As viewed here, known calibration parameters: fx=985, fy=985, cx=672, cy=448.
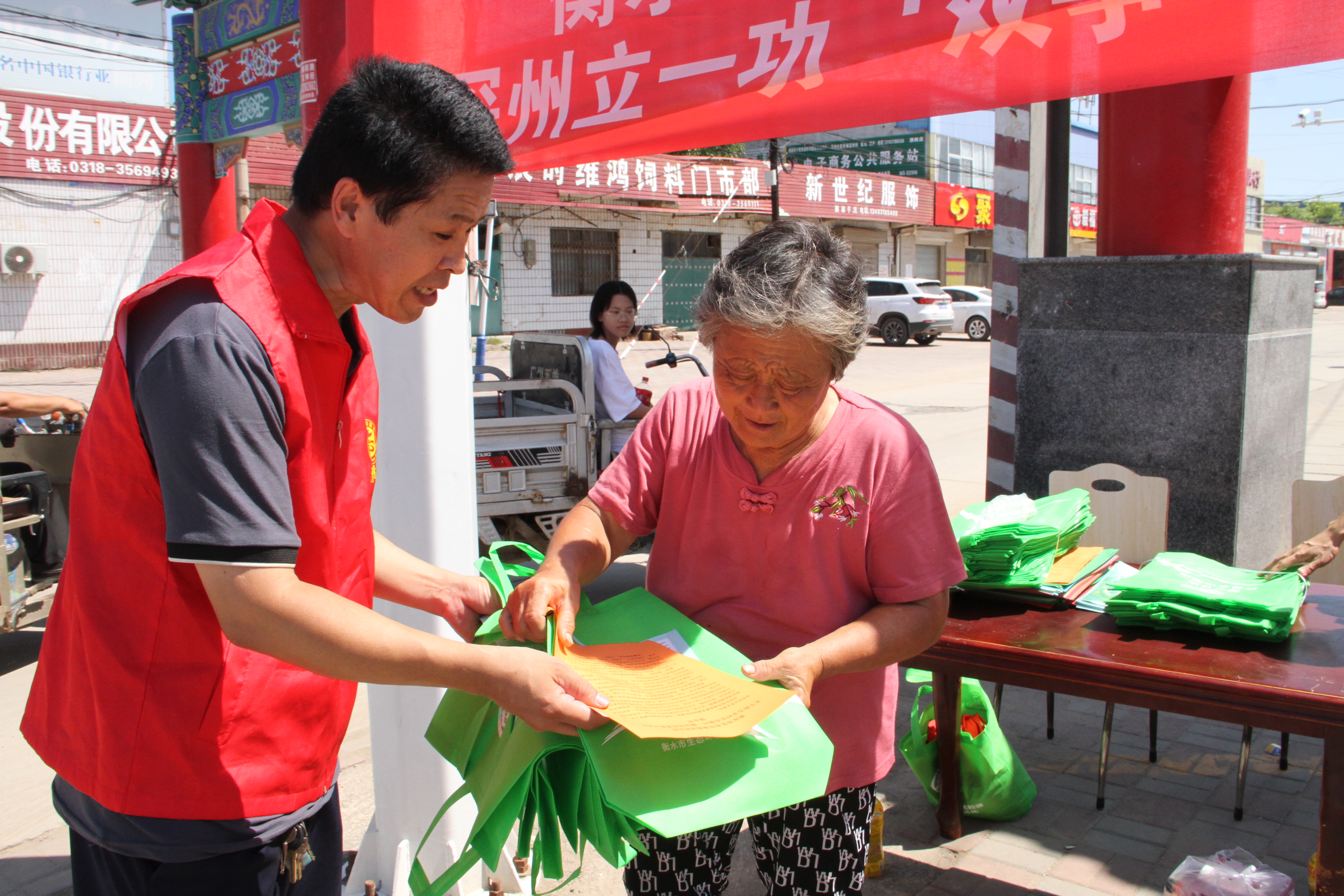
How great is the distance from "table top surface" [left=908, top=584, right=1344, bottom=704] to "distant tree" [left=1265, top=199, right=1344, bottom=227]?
10064 centimetres

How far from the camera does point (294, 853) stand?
4.61 feet

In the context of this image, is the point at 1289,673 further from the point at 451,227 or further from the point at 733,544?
the point at 451,227

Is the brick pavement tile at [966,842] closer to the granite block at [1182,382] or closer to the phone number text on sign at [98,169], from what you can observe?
the granite block at [1182,382]

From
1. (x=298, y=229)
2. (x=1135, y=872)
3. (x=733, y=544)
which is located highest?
(x=298, y=229)

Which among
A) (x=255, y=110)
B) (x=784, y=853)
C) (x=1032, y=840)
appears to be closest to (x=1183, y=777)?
(x=1032, y=840)

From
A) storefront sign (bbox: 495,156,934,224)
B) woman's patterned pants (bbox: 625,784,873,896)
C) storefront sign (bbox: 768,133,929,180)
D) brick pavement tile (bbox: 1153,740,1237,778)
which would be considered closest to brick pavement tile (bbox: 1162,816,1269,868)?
brick pavement tile (bbox: 1153,740,1237,778)

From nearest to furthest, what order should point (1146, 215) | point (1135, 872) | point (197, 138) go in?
point (1135, 872) → point (1146, 215) → point (197, 138)

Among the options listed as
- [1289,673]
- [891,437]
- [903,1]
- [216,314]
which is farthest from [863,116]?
[216,314]

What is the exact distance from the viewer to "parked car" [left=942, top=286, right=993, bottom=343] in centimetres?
2362

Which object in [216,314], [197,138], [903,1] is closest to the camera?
[216,314]

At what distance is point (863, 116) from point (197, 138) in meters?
8.51

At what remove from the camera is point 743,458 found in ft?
5.66

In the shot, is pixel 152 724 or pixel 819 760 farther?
pixel 819 760

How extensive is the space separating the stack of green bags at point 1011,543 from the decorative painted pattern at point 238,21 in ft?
23.0
